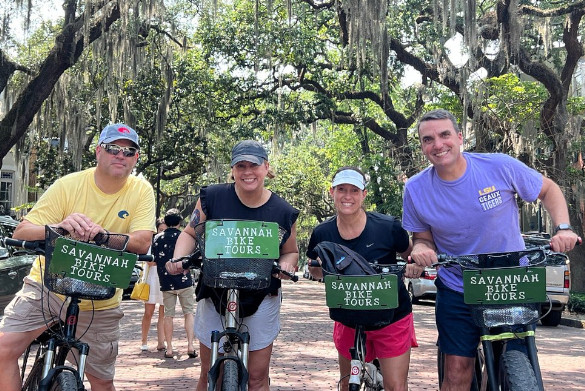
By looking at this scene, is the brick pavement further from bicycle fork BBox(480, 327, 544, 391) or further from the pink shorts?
bicycle fork BBox(480, 327, 544, 391)

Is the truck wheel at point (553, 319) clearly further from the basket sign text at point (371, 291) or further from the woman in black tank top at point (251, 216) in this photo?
the basket sign text at point (371, 291)

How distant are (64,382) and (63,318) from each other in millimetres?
648

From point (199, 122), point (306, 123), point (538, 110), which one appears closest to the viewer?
point (538, 110)

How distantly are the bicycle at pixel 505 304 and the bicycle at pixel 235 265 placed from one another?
99cm

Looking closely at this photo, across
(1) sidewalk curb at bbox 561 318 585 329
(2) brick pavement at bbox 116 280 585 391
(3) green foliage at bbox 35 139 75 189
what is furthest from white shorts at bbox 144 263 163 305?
(3) green foliage at bbox 35 139 75 189

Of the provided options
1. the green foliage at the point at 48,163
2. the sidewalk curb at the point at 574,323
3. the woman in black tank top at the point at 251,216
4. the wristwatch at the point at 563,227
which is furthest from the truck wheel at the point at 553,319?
the green foliage at the point at 48,163

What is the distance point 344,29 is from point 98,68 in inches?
289

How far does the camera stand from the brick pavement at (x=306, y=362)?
7.32m

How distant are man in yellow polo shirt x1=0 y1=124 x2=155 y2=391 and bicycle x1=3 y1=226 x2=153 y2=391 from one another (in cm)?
16

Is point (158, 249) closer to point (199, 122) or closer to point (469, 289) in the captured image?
point (469, 289)

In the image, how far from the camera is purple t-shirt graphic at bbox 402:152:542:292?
405cm

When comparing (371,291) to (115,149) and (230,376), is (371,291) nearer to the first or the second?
(230,376)

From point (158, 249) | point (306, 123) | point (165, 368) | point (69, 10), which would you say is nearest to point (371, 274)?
point (165, 368)

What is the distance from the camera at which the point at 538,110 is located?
1784 centimetres
